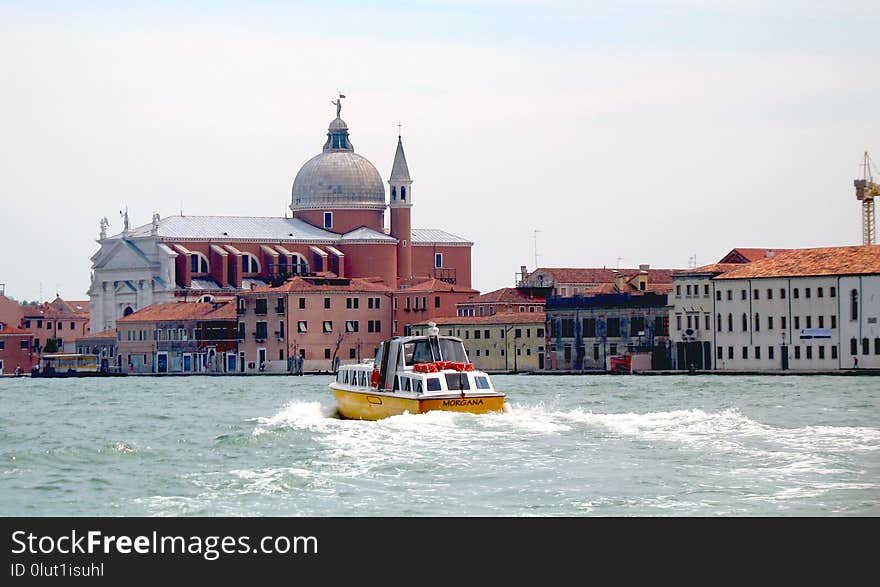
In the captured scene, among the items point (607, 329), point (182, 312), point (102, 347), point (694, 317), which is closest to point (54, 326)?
point (102, 347)

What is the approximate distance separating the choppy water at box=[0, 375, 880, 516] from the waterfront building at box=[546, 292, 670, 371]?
35.5 m

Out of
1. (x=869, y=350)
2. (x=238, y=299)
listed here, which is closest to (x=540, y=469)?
(x=869, y=350)

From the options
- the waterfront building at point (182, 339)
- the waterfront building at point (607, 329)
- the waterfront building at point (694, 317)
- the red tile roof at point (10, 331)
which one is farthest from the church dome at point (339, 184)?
the waterfront building at point (694, 317)

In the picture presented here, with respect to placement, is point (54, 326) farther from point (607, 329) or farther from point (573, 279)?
point (607, 329)

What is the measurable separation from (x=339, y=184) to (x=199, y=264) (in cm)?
958

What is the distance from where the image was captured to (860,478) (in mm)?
22938

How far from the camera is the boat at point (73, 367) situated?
90688 millimetres

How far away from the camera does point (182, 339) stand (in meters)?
91.5

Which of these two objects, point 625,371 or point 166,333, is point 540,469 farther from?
point 166,333

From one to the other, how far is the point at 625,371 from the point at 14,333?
39336 millimetres

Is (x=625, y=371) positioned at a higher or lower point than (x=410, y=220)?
lower

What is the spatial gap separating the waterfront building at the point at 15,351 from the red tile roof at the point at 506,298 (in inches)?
1016

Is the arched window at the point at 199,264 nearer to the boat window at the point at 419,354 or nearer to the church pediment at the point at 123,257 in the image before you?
the church pediment at the point at 123,257
